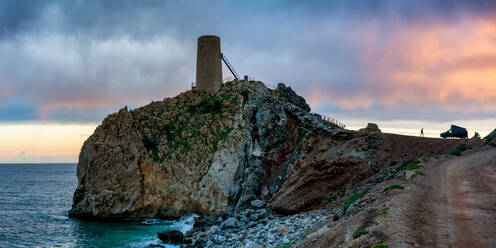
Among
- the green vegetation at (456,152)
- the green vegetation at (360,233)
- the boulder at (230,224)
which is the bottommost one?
the boulder at (230,224)

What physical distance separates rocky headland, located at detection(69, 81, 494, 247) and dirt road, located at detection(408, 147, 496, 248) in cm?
347

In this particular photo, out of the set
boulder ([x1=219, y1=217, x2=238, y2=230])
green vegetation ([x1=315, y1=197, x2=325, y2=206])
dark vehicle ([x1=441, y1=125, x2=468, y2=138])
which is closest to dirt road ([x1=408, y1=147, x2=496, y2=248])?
green vegetation ([x1=315, y1=197, x2=325, y2=206])

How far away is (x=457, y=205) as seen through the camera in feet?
46.5

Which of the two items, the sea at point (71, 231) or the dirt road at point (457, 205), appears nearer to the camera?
the dirt road at point (457, 205)

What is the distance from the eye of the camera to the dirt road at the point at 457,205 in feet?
35.7

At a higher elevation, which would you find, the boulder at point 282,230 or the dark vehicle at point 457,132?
the dark vehicle at point 457,132

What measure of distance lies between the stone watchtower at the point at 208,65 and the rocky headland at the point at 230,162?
1694 mm

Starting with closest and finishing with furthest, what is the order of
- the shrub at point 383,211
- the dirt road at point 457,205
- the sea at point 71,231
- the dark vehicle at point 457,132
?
the dirt road at point 457,205 → the shrub at point 383,211 → the sea at point 71,231 → the dark vehicle at point 457,132

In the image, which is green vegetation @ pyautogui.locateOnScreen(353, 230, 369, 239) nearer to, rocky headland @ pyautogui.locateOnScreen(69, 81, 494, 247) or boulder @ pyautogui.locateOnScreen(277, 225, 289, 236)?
boulder @ pyautogui.locateOnScreen(277, 225, 289, 236)

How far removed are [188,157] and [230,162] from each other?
5.62m

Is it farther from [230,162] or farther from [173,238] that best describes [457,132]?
[173,238]

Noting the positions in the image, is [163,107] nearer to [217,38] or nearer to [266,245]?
[217,38]

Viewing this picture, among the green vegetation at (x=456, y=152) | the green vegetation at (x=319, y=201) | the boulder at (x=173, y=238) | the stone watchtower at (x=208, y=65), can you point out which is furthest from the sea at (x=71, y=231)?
the green vegetation at (x=456, y=152)

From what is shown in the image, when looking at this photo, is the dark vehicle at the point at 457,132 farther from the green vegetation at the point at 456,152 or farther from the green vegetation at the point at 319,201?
the green vegetation at the point at 319,201
